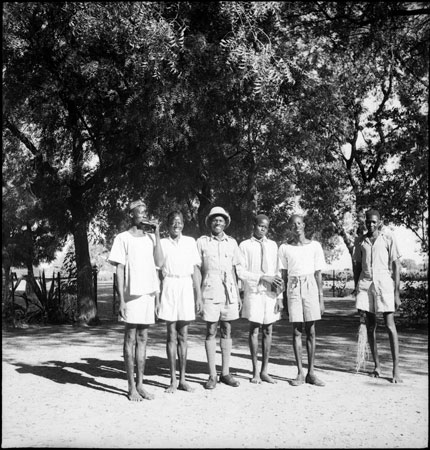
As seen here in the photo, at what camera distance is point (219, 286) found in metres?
7.01

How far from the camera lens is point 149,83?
1080 centimetres

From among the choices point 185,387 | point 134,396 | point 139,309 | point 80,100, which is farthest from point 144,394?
point 80,100

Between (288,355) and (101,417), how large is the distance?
4.61 metres

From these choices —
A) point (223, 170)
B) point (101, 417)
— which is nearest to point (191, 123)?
point (223, 170)

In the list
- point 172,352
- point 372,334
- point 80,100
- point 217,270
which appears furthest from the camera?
point 80,100

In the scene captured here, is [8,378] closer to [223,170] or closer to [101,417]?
[101,417]

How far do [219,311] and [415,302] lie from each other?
826 centimetres

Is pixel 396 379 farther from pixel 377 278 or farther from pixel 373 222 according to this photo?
pixel 373 222

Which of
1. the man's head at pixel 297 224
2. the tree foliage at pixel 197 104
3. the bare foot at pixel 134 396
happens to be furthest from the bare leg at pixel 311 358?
the tree foliage at pixel 197 104

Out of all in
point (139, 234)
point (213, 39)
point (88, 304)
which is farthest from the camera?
point (88, 304)

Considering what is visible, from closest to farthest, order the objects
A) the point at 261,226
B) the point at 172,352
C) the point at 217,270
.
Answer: the point at 172,352
the point at 217,270
the point at 261,226

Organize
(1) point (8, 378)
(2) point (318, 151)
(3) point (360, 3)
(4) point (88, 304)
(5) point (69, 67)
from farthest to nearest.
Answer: (2) point (318, 151) < (4) point (88, 304) < (5) point (69, 67) < (3) point (360, 3) < (1) point (8, 378)

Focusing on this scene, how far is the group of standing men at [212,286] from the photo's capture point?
627 cm

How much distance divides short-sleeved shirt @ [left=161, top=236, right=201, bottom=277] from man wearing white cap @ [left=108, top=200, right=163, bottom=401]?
0.28m
